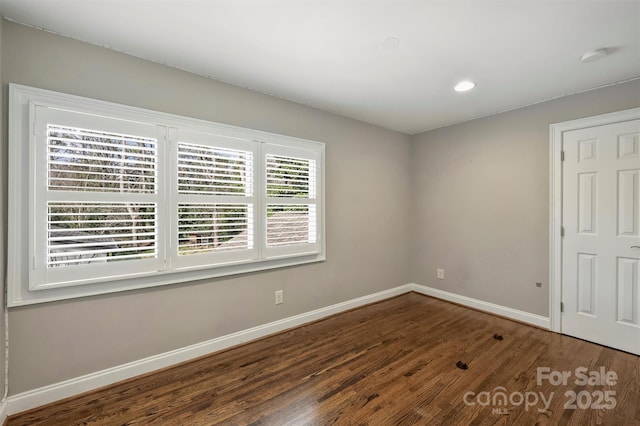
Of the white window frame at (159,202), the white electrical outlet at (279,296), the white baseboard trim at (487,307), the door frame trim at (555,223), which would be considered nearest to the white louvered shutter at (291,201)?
the white window frame at (159,202)

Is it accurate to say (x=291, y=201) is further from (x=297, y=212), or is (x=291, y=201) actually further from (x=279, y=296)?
(x=279, y=296)

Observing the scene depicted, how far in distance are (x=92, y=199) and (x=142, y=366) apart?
1.33 metres

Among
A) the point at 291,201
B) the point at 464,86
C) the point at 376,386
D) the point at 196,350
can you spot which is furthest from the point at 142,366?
the point at 464,86

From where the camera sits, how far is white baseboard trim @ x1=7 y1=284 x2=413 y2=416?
1.81 metres

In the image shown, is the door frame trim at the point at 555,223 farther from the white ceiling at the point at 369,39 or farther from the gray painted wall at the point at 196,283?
the gray painted wall at the point at 196,283

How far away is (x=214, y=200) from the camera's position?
251cm

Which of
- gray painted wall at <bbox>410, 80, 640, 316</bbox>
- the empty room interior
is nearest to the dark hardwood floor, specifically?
the empty room interior

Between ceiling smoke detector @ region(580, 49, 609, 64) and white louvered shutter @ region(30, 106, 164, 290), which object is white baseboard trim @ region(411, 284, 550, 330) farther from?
white louvered shutter @ region(30, 106, 164, 290)

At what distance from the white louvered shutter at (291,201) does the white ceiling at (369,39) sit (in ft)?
2.25

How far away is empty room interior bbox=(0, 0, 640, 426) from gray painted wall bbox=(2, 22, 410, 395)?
0.05ft

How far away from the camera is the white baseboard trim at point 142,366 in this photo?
1.81 metres

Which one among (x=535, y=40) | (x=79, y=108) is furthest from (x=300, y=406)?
(x=535, y=40)

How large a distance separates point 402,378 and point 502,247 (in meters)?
2.21

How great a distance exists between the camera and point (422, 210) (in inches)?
169
